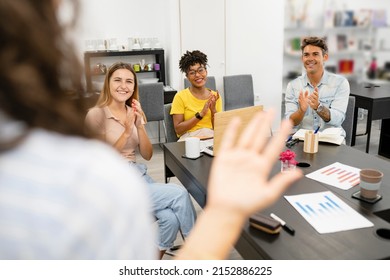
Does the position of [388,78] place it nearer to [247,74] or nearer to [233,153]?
[233,153]

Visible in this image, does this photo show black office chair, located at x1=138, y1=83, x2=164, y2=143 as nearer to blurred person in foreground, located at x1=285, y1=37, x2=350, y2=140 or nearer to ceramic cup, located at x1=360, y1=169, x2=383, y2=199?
blurred person in foreground, located at x1=285, y1=37, x2=350, y2=140

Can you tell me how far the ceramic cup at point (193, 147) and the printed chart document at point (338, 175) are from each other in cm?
57

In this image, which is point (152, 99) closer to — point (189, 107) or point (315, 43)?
point (189, 107)

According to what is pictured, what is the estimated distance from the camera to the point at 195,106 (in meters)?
2.69

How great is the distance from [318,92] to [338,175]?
1118mm

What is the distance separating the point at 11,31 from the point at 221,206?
1.20 feet

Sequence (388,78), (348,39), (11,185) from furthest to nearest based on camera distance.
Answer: (388,78) → (348,39) → (11,185)

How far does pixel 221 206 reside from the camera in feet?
1.84

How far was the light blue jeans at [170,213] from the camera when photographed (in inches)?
74.4

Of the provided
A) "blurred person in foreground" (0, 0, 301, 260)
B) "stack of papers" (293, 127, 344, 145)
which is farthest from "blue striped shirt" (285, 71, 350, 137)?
"blurred person in foreground" (0, 0, 301, 260)

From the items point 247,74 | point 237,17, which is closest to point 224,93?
point 247,74

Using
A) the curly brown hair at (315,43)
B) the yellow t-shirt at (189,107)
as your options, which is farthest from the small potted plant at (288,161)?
the curly brown hair at (315,43)

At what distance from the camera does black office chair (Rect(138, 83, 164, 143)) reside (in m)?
3.74

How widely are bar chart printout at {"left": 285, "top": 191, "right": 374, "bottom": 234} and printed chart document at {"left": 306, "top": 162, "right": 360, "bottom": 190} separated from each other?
0.40 ft
